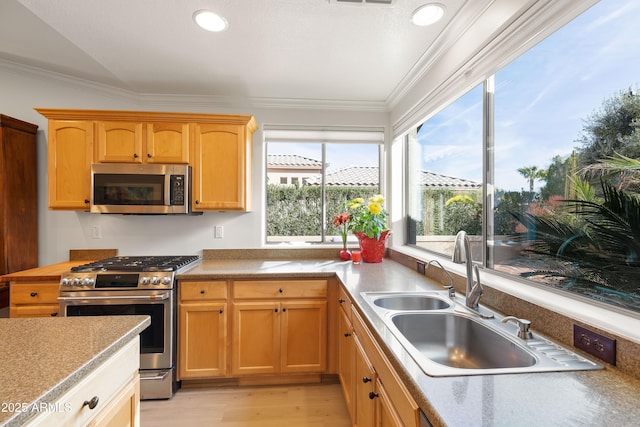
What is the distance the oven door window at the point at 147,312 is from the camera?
209cm

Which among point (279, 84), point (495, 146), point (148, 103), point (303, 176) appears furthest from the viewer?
point (303, 176)

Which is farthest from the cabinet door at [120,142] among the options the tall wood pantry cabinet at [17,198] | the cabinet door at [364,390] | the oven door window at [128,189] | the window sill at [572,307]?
the window sill at [572,307]

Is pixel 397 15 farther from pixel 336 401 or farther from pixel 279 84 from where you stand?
pixel 336 401

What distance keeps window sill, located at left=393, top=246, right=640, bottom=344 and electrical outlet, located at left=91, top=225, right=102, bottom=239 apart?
3091 mm

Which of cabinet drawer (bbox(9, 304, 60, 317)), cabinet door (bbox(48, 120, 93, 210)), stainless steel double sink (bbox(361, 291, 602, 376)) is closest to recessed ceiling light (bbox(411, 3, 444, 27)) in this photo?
stainless steel double sink (bbox(361, 291, 602, 376))

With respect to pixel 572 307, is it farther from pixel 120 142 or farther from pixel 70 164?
pixel 70 164

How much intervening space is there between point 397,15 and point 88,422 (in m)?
2.18

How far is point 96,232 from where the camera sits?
273 cm

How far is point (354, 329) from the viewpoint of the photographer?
168cm

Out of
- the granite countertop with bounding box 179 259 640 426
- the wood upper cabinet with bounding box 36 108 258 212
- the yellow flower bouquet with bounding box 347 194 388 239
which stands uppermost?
the wood upper cabinet with bounding box 36 108 258 212

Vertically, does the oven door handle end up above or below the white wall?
below

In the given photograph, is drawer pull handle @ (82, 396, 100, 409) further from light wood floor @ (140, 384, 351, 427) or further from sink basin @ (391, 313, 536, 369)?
light wood floor @ (140, 384, 351, 427)

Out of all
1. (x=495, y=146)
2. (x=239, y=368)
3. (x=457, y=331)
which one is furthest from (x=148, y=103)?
(x=457, y=331)

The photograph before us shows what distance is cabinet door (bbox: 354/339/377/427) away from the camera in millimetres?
1267
